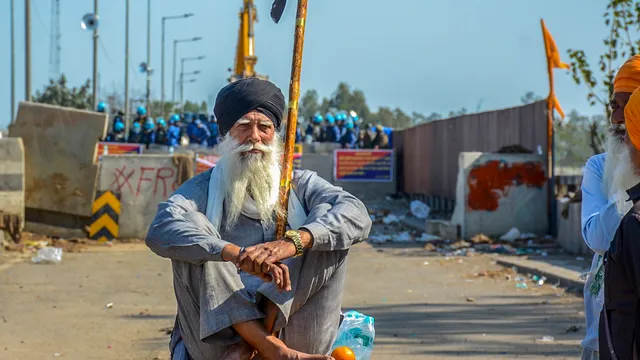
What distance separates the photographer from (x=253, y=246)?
3.37 meters

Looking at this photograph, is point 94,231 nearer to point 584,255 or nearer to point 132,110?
point 584,255

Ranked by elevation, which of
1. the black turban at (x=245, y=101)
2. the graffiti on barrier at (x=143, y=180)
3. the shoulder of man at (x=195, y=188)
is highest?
the black turban at (x=245, y=101)

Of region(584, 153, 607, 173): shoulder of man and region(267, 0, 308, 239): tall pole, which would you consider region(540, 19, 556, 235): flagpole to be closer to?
region(584, 153, 607, 173): shoulder of man

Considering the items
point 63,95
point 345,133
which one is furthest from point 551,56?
point 63,95

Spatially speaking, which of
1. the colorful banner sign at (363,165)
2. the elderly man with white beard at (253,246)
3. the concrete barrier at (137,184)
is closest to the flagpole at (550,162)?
the concrete barrier at (137,184)

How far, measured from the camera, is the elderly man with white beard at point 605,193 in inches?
127

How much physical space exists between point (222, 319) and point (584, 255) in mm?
11445

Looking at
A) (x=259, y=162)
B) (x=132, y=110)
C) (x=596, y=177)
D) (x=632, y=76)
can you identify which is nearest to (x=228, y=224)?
(x=259, y=162)

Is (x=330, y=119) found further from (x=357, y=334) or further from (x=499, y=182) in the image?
(x=357, y=334)

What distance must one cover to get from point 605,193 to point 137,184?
1441cm

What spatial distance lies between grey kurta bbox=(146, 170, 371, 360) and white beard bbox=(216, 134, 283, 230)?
0.29 ft

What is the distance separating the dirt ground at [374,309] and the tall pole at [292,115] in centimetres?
380

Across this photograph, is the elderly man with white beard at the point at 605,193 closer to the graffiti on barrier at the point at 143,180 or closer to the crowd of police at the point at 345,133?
the graffiti on barrier at the point at 143,180

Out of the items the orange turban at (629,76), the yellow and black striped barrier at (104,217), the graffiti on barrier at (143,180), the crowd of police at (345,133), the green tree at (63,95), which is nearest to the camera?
the orange turban at (629,76)
